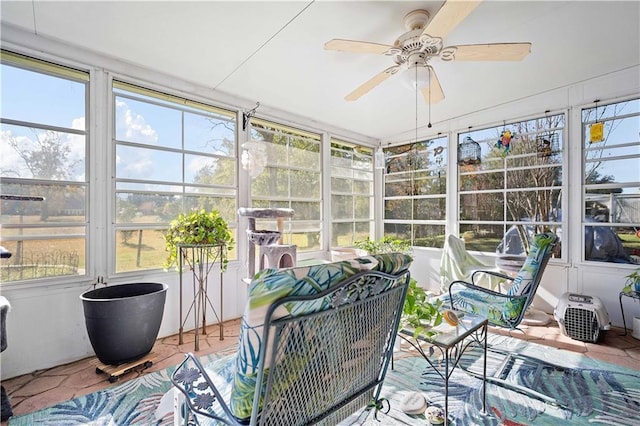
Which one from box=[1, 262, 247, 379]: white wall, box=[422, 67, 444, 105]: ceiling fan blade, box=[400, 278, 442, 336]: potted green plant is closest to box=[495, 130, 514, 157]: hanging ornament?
box=[422, 67, 444, 105]: ceiling fan blade

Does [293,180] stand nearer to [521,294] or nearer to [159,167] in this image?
[159,167]

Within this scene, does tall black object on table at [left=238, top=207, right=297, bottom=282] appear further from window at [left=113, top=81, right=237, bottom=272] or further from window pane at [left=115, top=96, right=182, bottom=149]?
window pane at [left=115, top=96, right=182, bottom=149]

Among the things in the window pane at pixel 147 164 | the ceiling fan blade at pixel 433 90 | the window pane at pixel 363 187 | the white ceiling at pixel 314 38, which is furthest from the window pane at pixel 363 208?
the window pane at pixel 147 164

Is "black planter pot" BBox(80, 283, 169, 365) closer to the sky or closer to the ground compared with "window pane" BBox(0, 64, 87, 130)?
closer to the ground

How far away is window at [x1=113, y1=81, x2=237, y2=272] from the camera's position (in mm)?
2771

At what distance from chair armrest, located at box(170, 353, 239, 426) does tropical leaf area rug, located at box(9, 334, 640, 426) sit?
0.80 m

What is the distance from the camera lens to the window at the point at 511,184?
3.56 meters

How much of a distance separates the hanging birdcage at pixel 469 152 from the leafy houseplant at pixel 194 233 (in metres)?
3.36

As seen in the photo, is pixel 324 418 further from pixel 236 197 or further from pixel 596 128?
pixel 596 128

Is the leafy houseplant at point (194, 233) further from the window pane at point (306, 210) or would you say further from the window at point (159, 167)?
the window pane at point (306, 210)

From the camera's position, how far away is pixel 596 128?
10.6ft

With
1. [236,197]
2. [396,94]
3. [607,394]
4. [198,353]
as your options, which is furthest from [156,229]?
[607,394]

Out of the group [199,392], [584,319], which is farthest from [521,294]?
[199,392]

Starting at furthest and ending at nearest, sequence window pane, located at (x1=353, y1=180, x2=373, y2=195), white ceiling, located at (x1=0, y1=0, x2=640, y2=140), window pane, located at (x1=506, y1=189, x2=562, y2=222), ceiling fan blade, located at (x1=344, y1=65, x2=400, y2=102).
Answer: window pane, located at (x1=353, y1=180, x2=373, y2=195) → window pane, located at (x1=506, y1=189, x2=562, y2=222) → ceiling fan blade, located at (x1=344, y1=65, x2=400, y2=102) → white ceiling, located at (x1=0, y1=0, x2=640, y2=140)
